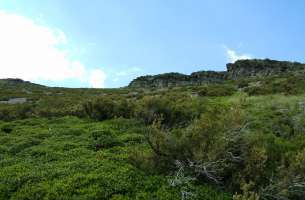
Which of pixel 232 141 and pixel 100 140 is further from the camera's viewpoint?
pixel 100 140

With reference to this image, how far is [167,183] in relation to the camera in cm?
1142

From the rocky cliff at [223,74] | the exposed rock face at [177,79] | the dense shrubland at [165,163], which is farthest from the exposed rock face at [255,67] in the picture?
the dense shrubland at [165,163]

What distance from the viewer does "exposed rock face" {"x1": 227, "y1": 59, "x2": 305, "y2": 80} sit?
3273 inches

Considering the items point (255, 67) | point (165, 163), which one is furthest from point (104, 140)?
point (255, 67)

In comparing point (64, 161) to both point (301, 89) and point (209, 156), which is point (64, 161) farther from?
point (301, 89)

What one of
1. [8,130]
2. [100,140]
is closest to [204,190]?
[100,140]

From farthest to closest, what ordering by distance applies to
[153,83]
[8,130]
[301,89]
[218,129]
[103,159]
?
[153,83] < [301,89] < [8,130] < [103,159] < [218,129]

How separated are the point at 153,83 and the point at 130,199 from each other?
82464 mm

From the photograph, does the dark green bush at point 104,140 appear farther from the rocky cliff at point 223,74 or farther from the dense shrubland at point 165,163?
the rocky cliff at point 223,74

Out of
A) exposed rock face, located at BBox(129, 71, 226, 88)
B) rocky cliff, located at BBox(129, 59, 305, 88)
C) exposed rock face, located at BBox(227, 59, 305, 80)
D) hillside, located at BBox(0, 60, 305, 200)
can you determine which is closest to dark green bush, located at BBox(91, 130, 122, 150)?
hillside, located at BBox(0, 60, 305, 200)

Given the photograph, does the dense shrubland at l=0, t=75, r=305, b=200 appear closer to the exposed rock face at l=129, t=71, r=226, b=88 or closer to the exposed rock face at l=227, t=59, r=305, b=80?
the exposed rock face at l=227, t=59, r=305, b=80

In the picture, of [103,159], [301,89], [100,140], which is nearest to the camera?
[103,159]

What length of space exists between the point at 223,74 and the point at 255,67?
6488 millimetres

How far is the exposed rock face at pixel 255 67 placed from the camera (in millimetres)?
83125
